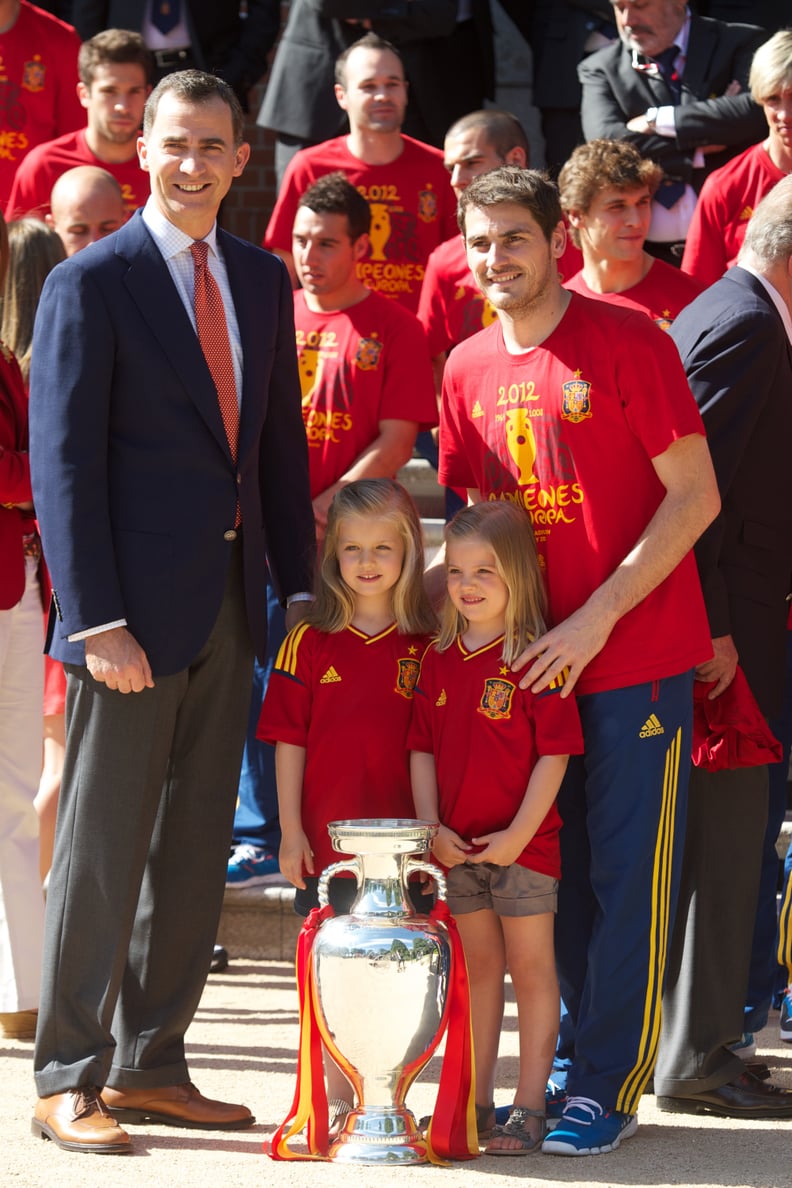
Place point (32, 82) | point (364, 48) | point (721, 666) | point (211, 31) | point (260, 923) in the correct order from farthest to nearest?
point (211, 31), point (32, 82), point (364, 48), point (260, 923), point (721, 666)

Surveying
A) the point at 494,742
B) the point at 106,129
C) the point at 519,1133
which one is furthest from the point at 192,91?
the point at 106,129

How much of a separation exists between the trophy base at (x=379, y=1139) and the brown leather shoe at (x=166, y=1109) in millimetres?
387

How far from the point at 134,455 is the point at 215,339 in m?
0.35

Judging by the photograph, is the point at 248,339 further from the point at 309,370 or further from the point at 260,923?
the point at 260,923

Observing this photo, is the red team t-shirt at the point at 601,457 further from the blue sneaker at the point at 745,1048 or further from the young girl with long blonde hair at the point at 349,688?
the blue sneaker at the point at 745,1048

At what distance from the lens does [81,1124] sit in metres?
3.86

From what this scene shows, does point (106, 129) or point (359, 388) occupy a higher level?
point (106, 129)

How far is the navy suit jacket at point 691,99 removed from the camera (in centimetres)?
705

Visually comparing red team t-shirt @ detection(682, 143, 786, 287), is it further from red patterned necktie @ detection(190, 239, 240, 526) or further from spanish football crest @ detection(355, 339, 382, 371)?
red patterned necktie @ detection(190, 239, 240, 526)

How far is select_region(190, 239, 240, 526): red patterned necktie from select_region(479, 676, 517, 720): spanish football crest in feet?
2.23

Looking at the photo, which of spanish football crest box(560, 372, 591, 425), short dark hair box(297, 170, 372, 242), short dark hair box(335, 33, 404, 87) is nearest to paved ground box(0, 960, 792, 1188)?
spanish football crest box(560, 372, 591, 425)

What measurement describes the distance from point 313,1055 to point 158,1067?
451mm

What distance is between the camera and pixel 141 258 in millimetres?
3955

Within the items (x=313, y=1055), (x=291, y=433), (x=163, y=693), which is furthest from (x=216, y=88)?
(x=313, y=1055)
